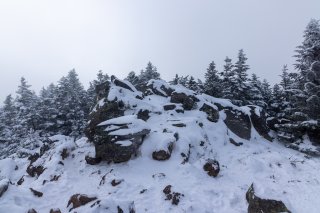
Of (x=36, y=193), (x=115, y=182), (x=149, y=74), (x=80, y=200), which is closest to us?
(x=80, y=200)

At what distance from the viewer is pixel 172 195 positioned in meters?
15.9

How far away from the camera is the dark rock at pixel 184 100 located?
97.2 feet

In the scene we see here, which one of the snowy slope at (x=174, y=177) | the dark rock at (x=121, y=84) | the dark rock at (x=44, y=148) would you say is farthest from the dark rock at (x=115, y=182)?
the dark rock at (x=121, y=84)

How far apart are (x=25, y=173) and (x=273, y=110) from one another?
29.6m

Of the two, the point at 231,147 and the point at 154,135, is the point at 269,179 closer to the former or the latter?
the point at 231,147

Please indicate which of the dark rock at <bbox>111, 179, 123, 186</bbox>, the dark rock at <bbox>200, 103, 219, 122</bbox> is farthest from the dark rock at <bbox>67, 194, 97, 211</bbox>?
the dark rock at <bbox>200, 103, 219, 122</bbox>

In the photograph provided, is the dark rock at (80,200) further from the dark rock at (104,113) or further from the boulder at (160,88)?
the boulder at (160,88)

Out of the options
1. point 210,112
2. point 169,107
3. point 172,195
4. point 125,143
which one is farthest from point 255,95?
point 172,195

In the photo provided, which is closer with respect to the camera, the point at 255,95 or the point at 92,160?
the point at 92,160

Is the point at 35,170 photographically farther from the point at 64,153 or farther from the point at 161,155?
the point at 161,155

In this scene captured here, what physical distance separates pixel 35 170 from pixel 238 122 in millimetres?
18746

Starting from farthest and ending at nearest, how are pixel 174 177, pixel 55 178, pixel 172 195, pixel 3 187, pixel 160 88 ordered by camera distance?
pixel 160 88, pixel 55 178, pixel 174 177, pixel 172 195, pixel 3 187

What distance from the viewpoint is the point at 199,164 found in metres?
19.9

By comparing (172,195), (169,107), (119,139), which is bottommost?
(172,195)
